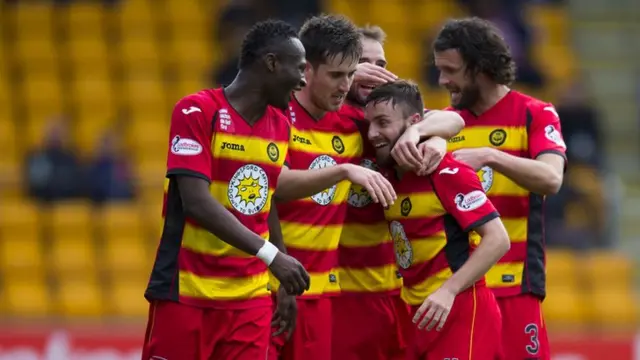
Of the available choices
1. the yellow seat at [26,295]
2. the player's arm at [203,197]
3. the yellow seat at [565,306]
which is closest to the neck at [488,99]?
the player's arm at [203,197]

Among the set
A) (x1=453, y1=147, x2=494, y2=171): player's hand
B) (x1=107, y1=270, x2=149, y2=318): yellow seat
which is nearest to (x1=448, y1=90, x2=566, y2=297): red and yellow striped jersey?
(x1=453, y1=147, x2=494, y2=171): player's hand

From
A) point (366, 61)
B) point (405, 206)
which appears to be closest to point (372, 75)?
point (366, 61)

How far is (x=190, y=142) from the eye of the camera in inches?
222

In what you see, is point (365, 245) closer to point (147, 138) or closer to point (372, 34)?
point (372, 34)

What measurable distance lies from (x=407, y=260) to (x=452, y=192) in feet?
1.43

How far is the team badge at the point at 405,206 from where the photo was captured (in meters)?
6.08

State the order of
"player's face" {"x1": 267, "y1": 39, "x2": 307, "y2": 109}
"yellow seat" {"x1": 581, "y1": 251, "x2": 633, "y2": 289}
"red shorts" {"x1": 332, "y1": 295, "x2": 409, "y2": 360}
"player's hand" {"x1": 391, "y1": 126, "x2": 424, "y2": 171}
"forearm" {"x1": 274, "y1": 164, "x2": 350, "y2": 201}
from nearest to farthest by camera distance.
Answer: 1. "player's face" {"x1": 267, "y1": 39, "x2": 307, "y2": 109}
2. "player's hand" {"x1": 391, "y1": 126, "x2": 424, "y2": 171}
3. "forearm" {"x1": 274, "y1": 164, "x2": 350, "y2": 201}
4. "red shorts" {"x1": 332, "y1": 295, "x2": 409, "y2": 360}
5. "yellow seat" {"x1": 581, "y1": 251, "x2": 633, "y2": 289}

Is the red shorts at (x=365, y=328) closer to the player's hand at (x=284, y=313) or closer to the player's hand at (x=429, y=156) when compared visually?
the player's hand at (x=284, y=313)

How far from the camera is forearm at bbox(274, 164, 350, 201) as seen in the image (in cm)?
606

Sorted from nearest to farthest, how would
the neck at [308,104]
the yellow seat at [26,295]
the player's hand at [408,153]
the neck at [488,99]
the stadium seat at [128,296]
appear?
the player's hand at [408,153]
the neck at [308,104]
the neck at [488,99]
the yellow seat at [26,295]
the stadium seat at [128,296]

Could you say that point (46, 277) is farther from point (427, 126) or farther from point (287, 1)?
point (427, 126)

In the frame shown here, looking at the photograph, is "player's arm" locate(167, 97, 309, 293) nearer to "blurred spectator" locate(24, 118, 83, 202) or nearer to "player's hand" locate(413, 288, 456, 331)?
"player's hand" locate(413, 288, 456, 331)

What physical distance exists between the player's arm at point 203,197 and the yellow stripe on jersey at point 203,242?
109 millimetres

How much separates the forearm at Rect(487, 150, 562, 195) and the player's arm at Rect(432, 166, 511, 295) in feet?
1.35
